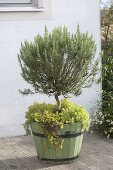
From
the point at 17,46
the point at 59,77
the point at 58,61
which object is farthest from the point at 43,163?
the point at 17,46

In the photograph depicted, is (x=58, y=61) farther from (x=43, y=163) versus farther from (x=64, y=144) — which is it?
(x=43, y=163)

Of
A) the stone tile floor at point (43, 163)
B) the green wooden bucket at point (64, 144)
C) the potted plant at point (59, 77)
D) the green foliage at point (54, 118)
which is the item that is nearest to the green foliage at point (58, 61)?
the potted plant at point (59, 77)

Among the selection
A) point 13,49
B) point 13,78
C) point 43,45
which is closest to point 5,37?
point 13,49

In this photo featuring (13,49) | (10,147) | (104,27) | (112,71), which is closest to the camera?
(10,147)

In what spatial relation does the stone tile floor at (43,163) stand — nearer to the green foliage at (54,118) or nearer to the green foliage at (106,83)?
the green foliage at (106,83)

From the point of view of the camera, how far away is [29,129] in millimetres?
5477

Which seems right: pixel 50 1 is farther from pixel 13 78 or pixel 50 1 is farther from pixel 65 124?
pixel 65 124

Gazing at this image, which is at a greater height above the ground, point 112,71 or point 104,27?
point 104,27

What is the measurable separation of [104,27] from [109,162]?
3.96 metres

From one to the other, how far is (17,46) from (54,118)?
6.29 feet

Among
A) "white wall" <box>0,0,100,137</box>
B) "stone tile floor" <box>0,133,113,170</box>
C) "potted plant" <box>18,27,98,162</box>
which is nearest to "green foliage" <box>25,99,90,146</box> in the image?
"potted plant" <box>18,27,98,162</box>

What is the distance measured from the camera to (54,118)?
5.06 metres

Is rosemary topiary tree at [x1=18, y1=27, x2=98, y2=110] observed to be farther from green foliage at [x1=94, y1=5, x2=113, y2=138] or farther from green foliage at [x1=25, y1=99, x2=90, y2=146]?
green foliage at [x1=94, y1=5, x2=113, y2=138]

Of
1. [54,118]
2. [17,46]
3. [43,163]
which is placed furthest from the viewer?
[17,46]
